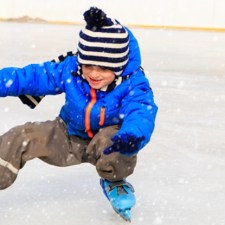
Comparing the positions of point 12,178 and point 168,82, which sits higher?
point 12,178

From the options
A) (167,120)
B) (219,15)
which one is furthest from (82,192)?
(219,15)

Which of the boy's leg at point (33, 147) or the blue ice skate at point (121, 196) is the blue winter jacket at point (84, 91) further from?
the blue ice skate at point (121, 196)

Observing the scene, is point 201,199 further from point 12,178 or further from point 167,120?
point 167,120

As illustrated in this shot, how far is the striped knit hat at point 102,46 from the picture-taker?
176cm

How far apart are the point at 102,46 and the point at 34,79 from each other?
0.76 ft

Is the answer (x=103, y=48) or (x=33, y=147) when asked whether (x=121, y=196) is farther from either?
(x=103, y=48)

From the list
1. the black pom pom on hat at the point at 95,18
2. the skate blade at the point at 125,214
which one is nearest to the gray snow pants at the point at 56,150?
the skate blade at the point at 125,214

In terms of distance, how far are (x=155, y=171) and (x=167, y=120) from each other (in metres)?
1.04

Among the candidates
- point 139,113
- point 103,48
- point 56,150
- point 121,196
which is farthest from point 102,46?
point 121,196

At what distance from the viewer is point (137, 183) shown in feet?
7.13

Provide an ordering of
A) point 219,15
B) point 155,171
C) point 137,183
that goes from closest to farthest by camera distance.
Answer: point 137,183 < point 155,171 < point 219,15

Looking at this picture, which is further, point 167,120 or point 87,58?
point 167,120

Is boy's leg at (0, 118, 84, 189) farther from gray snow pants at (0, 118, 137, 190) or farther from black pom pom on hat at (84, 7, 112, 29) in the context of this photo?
black pom pom on hat at (84, 7, 112, 29)

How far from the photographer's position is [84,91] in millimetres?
1784
